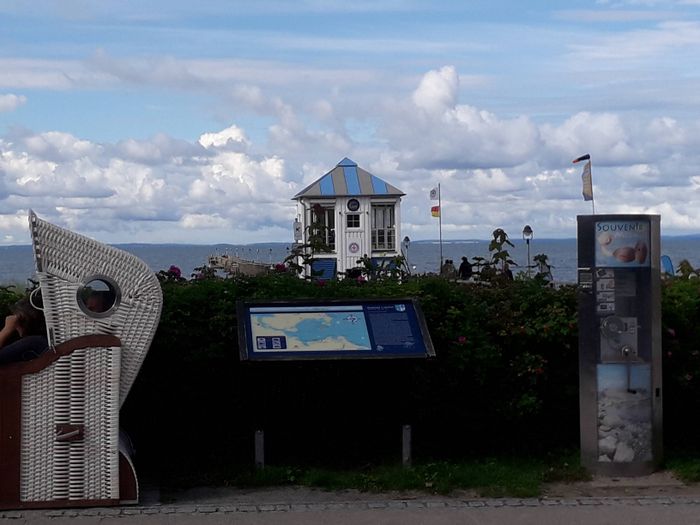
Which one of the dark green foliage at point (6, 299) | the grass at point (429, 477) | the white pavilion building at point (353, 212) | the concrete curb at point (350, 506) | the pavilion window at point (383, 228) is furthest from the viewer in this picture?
the pavilion window at point (383, 228)

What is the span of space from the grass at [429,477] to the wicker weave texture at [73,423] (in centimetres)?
126

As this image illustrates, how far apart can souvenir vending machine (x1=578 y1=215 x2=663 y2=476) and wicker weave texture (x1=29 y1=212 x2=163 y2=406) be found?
3303mm

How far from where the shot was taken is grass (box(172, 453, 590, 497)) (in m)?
8.60

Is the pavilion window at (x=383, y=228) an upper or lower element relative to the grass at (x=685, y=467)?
upper

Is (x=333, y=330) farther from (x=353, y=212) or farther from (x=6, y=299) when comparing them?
A: (x=353, y=212)

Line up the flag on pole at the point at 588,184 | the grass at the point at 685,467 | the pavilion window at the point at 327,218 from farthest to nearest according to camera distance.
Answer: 1. the pavilion window at the point at 327,218
2. the flag on pole at the point at 588,184
3. the grass at the point at 685,467

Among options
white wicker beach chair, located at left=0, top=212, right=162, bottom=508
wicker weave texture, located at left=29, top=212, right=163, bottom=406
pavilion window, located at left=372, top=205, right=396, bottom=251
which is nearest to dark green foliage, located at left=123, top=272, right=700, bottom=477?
wicker weave texture, located at left=29, top=212, right=163, bottom=406

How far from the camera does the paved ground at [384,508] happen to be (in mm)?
7551

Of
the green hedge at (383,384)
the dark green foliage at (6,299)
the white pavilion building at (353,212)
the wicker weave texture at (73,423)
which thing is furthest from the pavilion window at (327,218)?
the wicker weave texture at (73,423)

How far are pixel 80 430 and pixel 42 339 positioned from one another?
28.4 inches

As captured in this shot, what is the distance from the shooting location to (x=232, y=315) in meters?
9.13

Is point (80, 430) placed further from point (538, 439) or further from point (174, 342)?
point (538, 439)

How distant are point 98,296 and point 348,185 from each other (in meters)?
36.9

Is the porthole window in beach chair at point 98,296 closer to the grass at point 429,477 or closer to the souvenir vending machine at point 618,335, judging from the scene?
the grass at point 429,477
